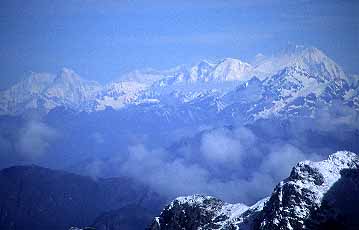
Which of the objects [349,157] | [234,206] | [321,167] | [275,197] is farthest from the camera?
[234,206]

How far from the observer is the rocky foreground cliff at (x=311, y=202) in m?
102

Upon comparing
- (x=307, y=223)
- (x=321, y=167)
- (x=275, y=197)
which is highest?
(x=321, y=167)

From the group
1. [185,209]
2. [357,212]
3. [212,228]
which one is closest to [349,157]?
[357,212]

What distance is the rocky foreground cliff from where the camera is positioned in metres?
102

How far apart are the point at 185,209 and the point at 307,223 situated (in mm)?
50216

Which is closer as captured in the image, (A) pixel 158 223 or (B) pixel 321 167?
(B) pixel 321 167

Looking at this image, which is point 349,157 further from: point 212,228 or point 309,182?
point 212,228

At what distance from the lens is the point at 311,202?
105 metres

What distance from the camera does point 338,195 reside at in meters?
108

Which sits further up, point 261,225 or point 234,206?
point 234,206

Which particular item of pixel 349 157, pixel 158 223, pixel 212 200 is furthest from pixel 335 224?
pixel 158 223

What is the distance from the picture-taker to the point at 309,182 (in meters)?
110

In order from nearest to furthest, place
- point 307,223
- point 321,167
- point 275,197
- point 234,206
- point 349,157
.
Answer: point 307,223
point 275,197
point 321,167
point 349,157
point 234,206

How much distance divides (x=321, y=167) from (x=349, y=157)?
14.6 m
